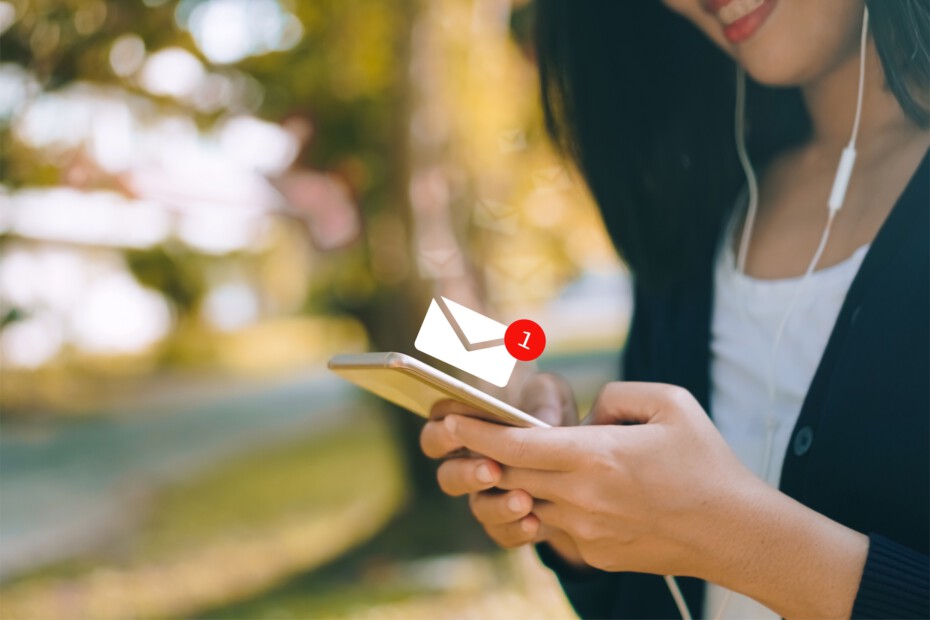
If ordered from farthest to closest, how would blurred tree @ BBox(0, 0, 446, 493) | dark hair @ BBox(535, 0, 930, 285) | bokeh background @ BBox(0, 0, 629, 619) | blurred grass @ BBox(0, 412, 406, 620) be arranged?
blurred grass @ BBox(0, 412, 406, 620), bokeh background @ BBox(0, 0, 629, 619), blurred tree @ BBox(0, 0, 446, 493), dark hair @ BBox(535, 0, 930, 285)

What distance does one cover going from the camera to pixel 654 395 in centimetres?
103

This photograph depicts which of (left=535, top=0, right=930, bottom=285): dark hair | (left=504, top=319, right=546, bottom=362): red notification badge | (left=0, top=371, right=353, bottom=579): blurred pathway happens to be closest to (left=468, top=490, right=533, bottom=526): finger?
(left=504, top=319, right=546, bottom=362): red notification badge

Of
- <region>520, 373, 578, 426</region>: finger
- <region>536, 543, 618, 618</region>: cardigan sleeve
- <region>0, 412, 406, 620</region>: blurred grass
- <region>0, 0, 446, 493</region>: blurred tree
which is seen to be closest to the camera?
<region>520, 373, 578, 426</region>: finger

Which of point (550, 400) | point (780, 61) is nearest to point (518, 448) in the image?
point (550, 400)

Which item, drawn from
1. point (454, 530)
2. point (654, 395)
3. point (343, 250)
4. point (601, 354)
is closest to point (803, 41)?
point (654, 395)

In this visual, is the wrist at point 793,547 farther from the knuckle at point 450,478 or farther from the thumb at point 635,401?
the knuckle at point 450,478

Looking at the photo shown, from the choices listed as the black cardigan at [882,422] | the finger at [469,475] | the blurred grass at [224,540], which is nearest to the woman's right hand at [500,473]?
the finger at [469,475]

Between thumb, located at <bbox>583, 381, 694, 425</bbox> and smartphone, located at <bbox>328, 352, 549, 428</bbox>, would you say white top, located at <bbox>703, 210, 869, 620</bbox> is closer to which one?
thumb, located at <bbox>583, 381, 694, 425</bbox>

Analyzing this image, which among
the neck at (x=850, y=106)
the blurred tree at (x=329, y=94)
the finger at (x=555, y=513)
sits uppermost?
the blurred tree at (x=329, y=94)

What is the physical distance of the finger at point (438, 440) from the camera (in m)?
1.11

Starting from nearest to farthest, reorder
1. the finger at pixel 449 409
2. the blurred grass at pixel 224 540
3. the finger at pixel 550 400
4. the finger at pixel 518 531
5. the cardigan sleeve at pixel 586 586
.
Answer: the finger at pixel 449 409, the finger at pixel 518 531, the finger at pixel 550 400, the cardigan sleeve at pixel 586 586, the blurred grass at pixel 224 540

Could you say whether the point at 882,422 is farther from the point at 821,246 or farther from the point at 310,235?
the point at 310,235

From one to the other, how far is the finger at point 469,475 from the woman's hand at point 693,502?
6 centimetres

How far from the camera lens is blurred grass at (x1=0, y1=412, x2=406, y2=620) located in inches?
188
